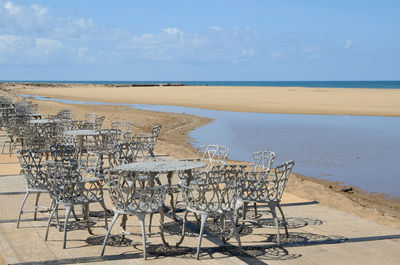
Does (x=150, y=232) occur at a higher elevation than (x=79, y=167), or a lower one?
lower

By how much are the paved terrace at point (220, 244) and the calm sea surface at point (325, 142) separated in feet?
11.8

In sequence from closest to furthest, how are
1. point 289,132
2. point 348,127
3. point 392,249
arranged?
point 392,249 → point 289,132 → point 348,127

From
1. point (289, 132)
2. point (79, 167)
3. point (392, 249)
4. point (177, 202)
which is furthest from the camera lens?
point (289, 132)

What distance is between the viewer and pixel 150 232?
242 inches

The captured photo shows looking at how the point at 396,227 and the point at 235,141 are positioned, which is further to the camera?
the point at 235,141

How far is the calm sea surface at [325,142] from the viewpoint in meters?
11.6

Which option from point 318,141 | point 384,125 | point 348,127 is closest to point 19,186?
point 318,141

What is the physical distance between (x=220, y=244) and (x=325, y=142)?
484 inches

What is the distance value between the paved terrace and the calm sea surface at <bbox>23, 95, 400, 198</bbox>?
3612 mm

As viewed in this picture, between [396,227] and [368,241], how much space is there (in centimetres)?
137

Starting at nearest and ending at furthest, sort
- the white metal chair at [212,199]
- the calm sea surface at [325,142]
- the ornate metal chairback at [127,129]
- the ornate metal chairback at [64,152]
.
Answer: the white metal chair at [212,199]
the ornate metal chairback at [64,152]
the ornate metal chairback at [127,129]
the calm sea surface at [325,142]

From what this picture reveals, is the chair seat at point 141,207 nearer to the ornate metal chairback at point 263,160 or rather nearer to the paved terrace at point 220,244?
the paved terrace at point 220,244

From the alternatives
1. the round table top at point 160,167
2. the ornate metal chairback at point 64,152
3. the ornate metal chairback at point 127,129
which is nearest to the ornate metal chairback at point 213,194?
the round table top at point 160,167

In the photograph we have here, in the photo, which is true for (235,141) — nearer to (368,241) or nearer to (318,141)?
(318,141)
